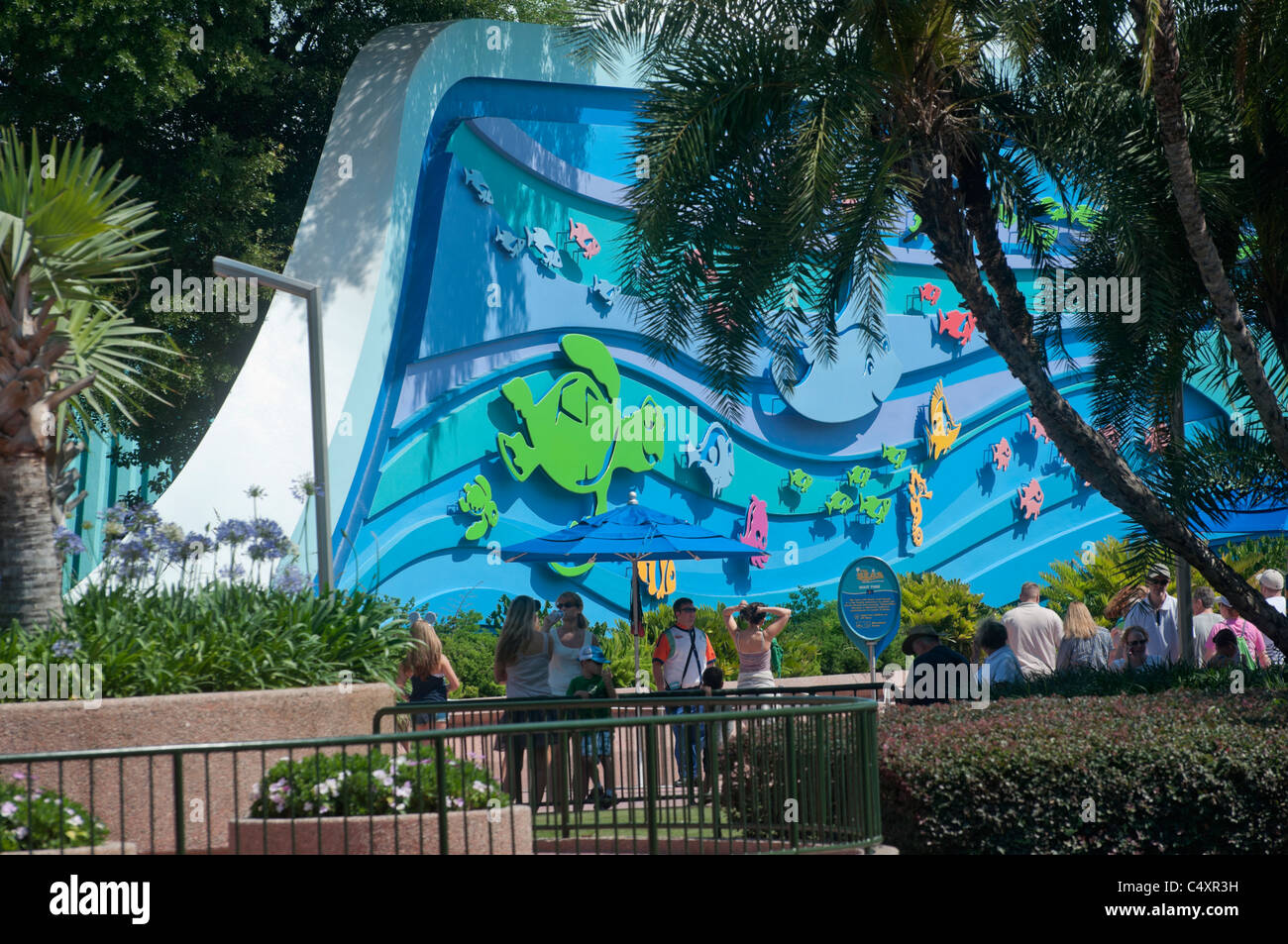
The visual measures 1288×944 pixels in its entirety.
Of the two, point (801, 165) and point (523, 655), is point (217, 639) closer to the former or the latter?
point (523, 655)

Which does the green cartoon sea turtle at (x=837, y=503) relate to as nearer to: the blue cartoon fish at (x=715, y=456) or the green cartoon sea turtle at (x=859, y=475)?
the green cartoon sea turtle at (x=859, y=475)

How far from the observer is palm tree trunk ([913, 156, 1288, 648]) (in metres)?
11.2

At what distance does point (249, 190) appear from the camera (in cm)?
2064

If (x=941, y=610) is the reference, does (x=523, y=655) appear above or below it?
below

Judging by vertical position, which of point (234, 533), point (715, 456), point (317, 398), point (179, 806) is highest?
point (715, 456)

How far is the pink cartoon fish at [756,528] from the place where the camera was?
810 inches

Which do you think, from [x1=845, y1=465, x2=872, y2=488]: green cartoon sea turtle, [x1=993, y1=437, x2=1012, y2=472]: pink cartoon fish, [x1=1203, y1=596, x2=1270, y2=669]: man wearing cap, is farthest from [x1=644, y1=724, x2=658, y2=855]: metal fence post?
[x1=993, y1=437, x2=1012, y2=472]: pink cartoon fish

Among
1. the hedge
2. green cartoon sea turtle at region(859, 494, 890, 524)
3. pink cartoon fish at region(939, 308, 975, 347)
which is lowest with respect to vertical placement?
the hedge

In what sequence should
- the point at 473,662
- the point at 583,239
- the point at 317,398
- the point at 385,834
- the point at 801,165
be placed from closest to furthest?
the point at 385,834 < the point at 801,165 < the point at 317,398 < the point at 473,662 < the point at 583,239

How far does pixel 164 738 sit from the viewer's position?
7.96 metres

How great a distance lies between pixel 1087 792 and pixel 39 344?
23.9 feet

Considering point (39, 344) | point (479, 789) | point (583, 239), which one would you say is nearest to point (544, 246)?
point (583, 239)

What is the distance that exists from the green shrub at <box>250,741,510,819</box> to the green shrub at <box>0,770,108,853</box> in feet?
2.71

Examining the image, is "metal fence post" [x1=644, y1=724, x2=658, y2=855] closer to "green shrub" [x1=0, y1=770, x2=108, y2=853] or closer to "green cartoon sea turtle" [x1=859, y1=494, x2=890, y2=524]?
"green shrub" [x1=0, y1=770, x2=108, y2=853]
